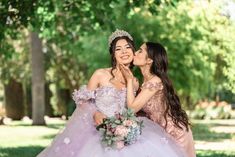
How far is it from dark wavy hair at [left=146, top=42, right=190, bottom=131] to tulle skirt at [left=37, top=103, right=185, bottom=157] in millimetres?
226

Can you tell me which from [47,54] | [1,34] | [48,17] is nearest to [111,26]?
[48,17]

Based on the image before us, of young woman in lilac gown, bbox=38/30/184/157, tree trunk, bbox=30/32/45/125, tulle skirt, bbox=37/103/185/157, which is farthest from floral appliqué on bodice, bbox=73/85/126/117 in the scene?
tree trunk, bbox=30/32/45/125

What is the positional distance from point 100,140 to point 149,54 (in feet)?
3.48

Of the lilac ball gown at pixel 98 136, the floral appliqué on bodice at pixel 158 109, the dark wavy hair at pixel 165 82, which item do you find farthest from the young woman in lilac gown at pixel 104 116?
the dark wavy hair at pixel 165 82

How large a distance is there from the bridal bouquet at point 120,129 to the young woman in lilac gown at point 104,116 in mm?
71

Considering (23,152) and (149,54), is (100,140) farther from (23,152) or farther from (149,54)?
(23,152)

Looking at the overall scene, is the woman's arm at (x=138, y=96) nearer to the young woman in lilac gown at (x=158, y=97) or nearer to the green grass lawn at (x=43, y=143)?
the young woman in lilac gown at (x=158, y=97)

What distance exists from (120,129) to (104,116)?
41cm

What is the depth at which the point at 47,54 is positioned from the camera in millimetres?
42781

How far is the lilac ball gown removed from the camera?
6.76 m

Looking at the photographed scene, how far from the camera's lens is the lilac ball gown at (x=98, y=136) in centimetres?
676

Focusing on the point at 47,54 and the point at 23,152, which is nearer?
the point at 23,152

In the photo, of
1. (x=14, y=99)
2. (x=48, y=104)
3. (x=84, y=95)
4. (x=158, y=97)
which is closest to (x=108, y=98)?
(x=84, y=95)

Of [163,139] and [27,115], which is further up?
[163,139]
